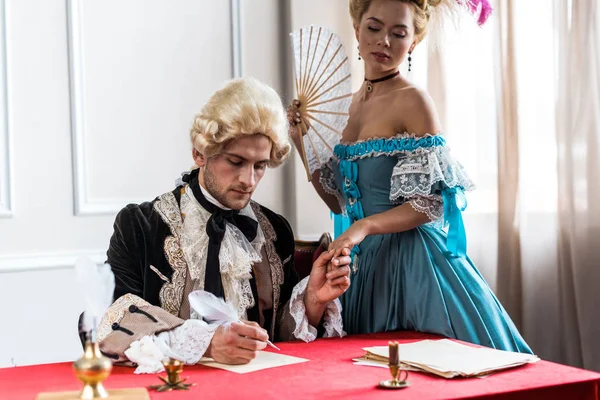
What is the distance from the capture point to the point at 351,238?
7.00 ft

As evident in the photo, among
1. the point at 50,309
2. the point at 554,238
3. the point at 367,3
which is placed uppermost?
the point at 367,3

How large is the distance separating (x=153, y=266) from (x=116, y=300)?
140mm

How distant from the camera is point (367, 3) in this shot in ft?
7.99

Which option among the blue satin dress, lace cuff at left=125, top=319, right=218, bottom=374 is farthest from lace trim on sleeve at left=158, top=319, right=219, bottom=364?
the blue satin dress

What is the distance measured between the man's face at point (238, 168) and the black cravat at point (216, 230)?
0.04 metres

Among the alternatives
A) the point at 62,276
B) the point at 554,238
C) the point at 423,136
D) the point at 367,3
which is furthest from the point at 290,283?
the point at 554,238

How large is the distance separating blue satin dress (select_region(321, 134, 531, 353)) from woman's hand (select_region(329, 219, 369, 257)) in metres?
0.16

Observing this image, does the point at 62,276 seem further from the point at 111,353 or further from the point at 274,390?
the point at 274,390

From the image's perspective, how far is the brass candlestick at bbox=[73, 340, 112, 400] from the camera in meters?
1.33

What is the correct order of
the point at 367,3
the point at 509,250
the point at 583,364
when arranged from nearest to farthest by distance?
the point at 367,3
the point at 583,364
the point at 509,250

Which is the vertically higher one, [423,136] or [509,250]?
[423,136]

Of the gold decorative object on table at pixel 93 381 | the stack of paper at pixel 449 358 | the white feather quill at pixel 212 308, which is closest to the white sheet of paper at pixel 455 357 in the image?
Result: the stack of paper at pixel 449 358

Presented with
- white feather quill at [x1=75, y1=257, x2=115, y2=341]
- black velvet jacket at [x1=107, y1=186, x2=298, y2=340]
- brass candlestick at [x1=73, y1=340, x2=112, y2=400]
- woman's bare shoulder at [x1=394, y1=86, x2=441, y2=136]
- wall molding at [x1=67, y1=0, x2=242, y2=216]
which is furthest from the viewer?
wall molding at [x1=67, y1=0, x2=242, y2=216]

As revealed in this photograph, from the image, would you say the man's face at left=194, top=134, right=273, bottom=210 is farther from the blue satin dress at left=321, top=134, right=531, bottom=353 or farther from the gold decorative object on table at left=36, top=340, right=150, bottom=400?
the gold decorative object on table at left=36, top=340, right=150, bottom=400
